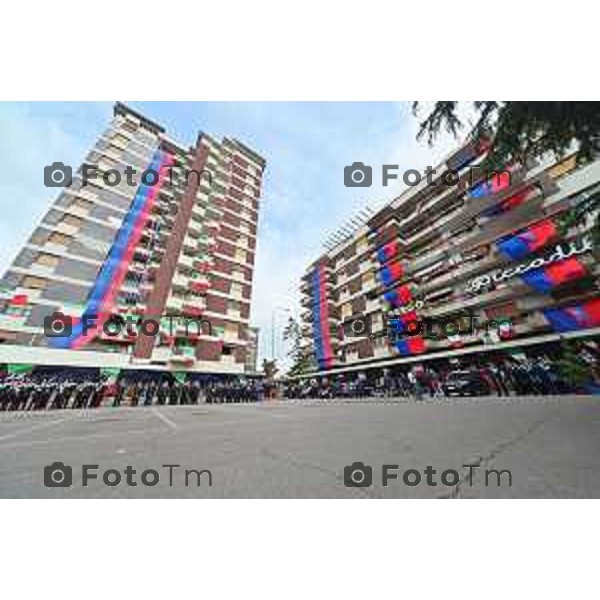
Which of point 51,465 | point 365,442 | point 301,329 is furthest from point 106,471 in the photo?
point 301,329

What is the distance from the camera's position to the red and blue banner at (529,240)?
2908 cm

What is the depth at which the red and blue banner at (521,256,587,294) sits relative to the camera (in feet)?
88.1

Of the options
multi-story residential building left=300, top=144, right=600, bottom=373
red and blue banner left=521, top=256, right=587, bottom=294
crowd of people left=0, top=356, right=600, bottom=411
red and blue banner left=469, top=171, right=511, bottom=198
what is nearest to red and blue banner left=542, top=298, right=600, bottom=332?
multi-story residential building left=300, top=144, right=600, bottom=373

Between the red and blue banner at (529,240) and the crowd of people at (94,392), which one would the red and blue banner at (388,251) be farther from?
the crowd of people at (94,392)

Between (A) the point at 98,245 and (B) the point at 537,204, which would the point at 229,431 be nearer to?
(B) the point at 537,204

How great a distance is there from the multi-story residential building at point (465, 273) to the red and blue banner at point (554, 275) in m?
0.07

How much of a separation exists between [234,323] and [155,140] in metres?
25.3

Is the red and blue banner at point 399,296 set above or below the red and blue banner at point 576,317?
above

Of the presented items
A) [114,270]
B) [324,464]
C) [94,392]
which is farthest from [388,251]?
[324,464]

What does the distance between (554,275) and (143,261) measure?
3736cm

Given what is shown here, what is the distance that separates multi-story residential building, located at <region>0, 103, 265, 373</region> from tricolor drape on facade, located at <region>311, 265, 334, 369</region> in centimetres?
1390

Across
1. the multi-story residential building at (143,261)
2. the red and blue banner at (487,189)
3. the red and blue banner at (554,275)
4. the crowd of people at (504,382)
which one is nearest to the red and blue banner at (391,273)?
the red and blue banner at (487,189)

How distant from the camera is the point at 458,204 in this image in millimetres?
39531

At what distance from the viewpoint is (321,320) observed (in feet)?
195
